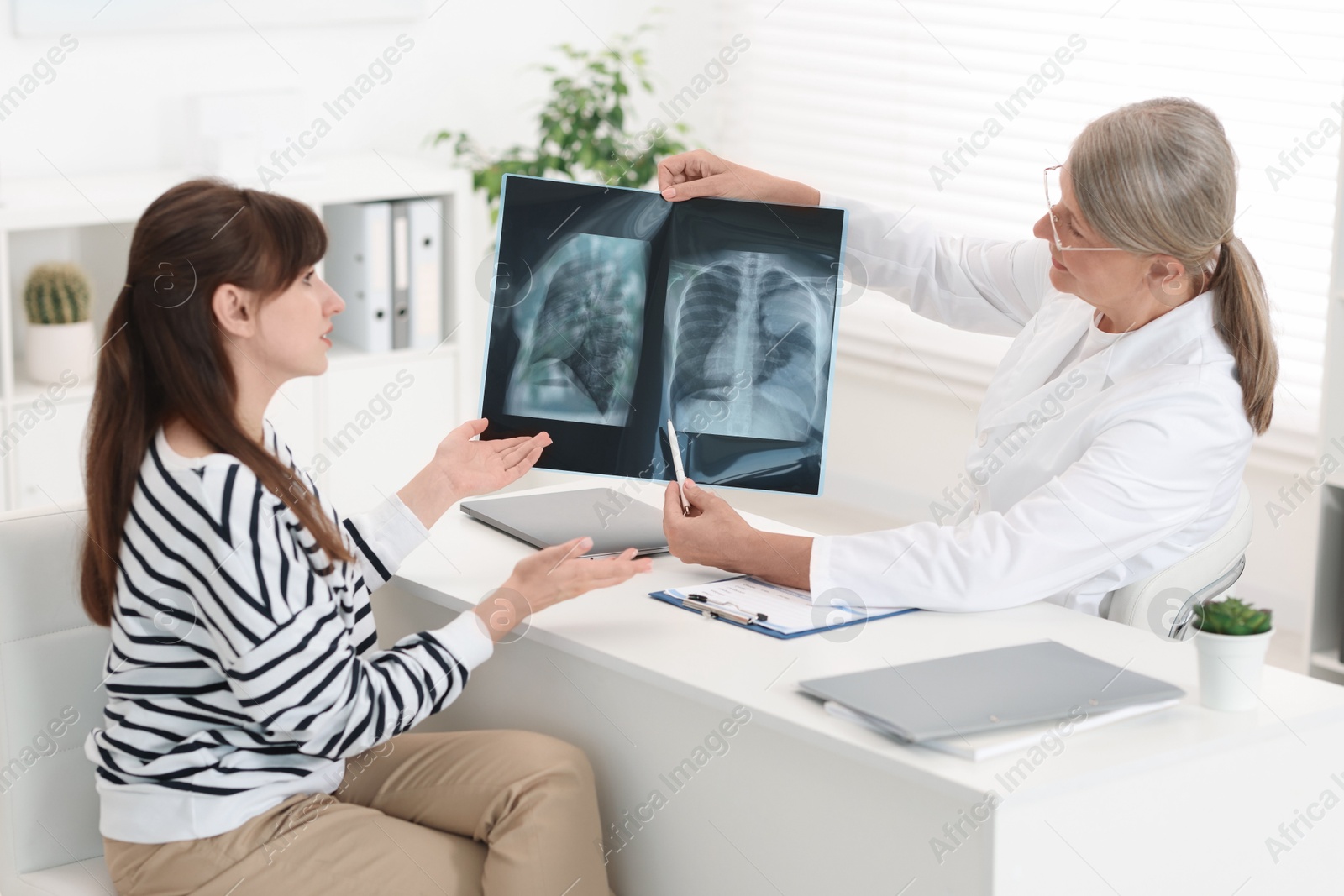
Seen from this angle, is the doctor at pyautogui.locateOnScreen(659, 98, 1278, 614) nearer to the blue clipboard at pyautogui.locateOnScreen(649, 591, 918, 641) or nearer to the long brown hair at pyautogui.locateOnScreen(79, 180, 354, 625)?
the blue clipboard at pyautogui.locateOnScreen(649, 591, 918, 641)

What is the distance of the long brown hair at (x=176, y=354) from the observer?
142cm

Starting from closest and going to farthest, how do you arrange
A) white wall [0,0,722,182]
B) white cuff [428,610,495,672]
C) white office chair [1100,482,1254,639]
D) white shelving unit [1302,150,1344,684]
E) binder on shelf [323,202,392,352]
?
white cuff [428,610,495,672] < white office chair [1100,482,1254,639] < white shelving unit [1302,150,1344,684] < white wall [0,0,722,182] < binder on shelf [323,202,392,352]

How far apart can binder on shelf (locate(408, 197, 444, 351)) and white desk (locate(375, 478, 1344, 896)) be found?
1.95m

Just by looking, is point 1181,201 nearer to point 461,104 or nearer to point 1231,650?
point 1231,650

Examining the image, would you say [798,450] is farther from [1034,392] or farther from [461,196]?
[461,196]

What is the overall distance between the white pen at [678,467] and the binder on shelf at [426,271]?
187 cm

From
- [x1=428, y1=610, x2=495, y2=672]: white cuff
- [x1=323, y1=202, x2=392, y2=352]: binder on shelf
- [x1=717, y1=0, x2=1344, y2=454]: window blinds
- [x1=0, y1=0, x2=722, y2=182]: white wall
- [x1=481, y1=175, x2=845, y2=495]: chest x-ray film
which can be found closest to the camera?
[x1=428, y1=610, x2=495, y2=672]: white cuff

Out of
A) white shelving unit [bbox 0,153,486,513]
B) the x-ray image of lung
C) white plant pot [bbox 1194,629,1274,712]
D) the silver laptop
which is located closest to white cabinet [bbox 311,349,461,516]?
white shelving unit [bbox 0,153,486,513]

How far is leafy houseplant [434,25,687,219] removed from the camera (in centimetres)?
376

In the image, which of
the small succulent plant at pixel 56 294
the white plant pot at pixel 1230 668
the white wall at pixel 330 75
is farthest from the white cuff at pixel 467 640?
the white wall at pixel 330 75

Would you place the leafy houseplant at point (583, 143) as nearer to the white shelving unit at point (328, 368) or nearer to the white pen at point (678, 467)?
the white shelving unit at point (328, 368)

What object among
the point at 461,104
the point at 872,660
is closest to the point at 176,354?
the point at 872,660

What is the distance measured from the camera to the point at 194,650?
4.63 ft

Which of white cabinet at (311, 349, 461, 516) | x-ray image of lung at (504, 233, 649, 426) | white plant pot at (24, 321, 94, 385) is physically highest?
x-ray image of lung at (504, 233, 649, 426)
